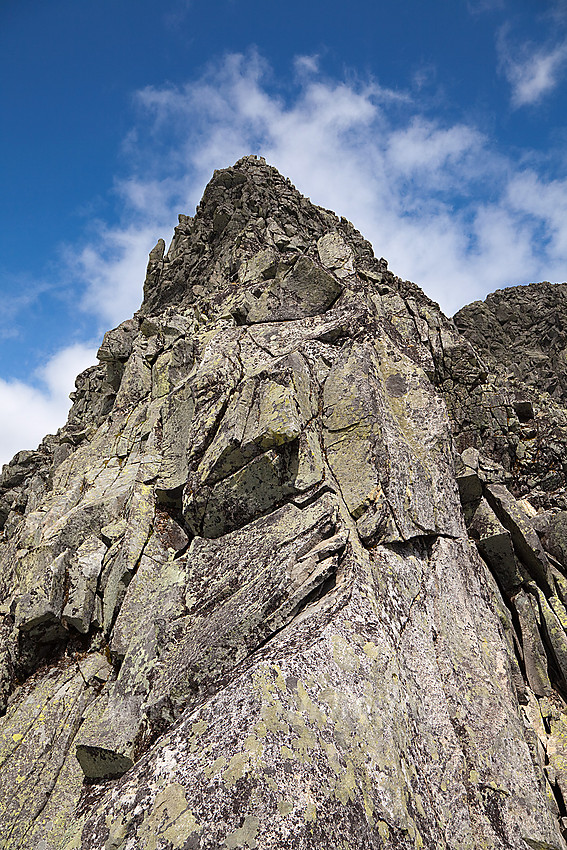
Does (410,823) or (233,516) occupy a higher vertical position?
(233,516)

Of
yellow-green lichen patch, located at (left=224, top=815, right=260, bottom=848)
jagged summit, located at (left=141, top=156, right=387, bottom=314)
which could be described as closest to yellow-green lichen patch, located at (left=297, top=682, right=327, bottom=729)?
yellow-green lichen patch, located at (left=224, top=815, right=260, bottom=848)

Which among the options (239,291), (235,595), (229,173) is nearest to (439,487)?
(235,595)

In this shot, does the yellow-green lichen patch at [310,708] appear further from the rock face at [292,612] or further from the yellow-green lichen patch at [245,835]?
the yellow-green lichen patch at [245,835]

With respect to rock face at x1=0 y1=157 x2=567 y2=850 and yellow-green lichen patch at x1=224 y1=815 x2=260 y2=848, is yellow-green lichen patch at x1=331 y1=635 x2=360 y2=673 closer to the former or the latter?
rock face at x1=0 y1=157 x2=567 y2=850

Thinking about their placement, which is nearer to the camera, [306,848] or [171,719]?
[306,848]

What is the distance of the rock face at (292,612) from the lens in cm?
874

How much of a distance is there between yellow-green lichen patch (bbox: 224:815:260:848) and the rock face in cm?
2

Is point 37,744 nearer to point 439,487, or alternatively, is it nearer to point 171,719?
point 171,719

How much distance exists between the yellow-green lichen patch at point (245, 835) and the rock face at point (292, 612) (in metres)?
0.02

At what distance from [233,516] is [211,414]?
12.3ft

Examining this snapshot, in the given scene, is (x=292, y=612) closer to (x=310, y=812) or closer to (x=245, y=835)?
(x=310, y=812)

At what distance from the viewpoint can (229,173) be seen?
4725 cm

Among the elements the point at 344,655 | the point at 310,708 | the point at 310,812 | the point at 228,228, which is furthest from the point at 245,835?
the point at 228,228

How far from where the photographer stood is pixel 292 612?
36.0 ft
